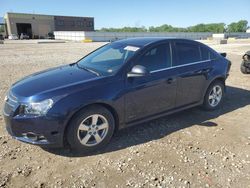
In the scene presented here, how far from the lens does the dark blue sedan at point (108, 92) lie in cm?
313

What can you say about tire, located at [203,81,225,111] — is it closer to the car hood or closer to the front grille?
the car hood

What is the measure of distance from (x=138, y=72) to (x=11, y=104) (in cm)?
189

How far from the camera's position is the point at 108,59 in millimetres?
4270

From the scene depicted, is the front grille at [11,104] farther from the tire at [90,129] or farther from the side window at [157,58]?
the side window at [157,58]

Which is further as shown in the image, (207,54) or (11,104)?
(207,54)

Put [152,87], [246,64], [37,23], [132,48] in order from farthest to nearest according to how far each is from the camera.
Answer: [37,23]
[246,64]
[132,48]
[152,87]

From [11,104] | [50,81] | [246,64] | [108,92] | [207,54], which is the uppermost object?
[207,54]

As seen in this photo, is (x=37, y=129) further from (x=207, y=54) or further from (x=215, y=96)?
(x=215, y=96)

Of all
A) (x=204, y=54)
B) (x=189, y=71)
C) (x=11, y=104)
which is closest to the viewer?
(x=11, y=104)

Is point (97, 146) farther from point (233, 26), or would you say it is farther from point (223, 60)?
point (233, 26)

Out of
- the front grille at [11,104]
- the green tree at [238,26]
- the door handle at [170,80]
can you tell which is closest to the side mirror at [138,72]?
the door handle at [170,80]

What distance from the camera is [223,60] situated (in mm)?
5266

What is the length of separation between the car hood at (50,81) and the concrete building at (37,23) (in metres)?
66.2

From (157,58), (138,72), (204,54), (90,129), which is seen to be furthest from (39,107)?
(204,54)
